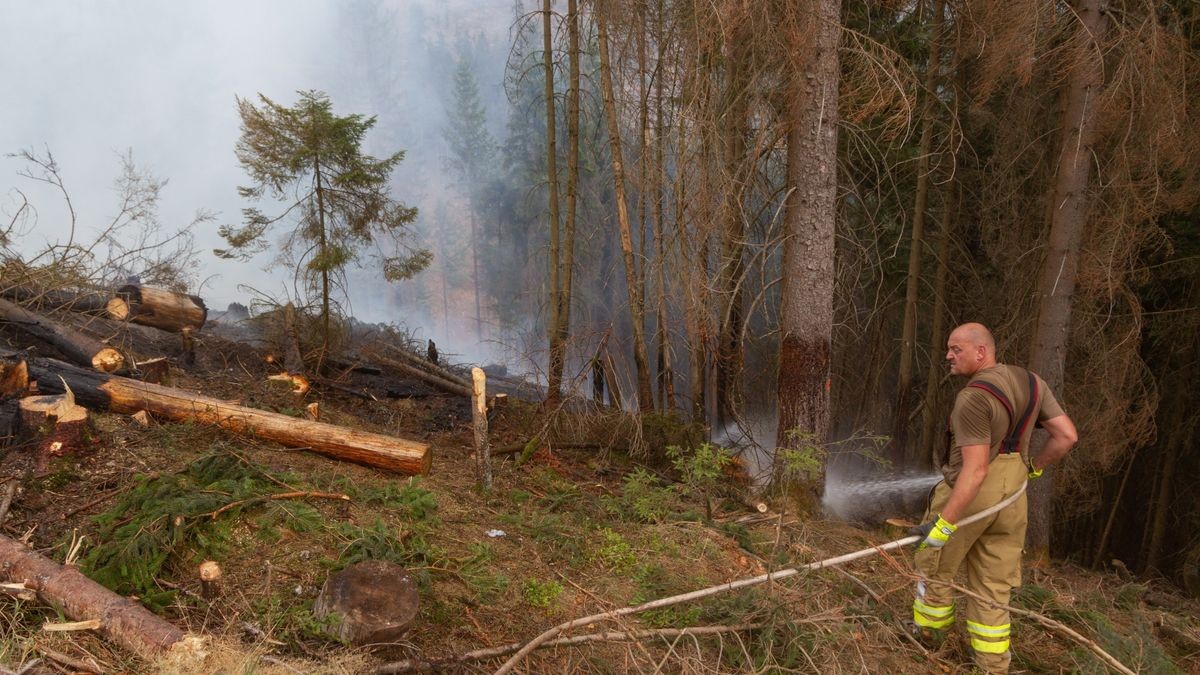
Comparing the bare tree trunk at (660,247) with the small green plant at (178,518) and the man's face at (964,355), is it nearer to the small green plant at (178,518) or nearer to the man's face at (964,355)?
the man's face at (964,355)

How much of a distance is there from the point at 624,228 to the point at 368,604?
6663mm

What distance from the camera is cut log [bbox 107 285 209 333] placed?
9.38 meters

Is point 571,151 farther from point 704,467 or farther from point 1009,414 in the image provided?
point 1009,414

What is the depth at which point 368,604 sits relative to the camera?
351 centimetres

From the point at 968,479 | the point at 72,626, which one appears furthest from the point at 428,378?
the point at 968,479

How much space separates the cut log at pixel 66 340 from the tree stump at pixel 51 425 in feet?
7.80

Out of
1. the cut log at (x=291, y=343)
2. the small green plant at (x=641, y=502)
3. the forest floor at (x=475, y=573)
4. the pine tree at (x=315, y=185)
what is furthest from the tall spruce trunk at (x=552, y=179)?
the forest floor at (x=475, y=573)

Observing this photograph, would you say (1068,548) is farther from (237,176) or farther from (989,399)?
(237,176)

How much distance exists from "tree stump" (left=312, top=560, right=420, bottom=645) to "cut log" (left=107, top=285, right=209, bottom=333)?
7.62 meters

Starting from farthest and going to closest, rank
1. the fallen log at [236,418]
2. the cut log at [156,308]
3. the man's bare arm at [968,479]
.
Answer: the cut log at [156,308] → the fallen log at [236,418] → the man's bare arm at [968,479]

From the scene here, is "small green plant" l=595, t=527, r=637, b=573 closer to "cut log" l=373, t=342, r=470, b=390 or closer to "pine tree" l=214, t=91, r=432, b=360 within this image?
"cut log" l=373, t=342, r=470, b=390

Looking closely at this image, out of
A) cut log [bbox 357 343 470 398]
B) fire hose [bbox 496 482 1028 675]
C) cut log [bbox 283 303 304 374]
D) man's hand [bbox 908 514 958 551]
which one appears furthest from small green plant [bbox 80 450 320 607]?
cut log [bbox 357 343 470 398]

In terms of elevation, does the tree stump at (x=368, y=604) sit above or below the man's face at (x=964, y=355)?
below

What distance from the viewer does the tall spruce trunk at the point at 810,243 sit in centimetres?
650
